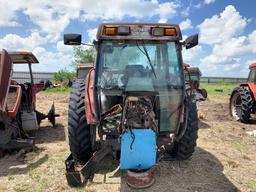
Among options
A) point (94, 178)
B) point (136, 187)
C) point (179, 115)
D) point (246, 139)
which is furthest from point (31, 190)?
point (246, 139)

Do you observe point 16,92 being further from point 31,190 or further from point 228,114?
point 228,114

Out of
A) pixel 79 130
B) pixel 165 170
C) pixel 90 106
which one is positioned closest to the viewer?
pixel 90 106

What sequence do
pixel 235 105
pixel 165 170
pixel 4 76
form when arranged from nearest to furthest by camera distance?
pixel 165 170, pixel 4 76, pixel 235 105

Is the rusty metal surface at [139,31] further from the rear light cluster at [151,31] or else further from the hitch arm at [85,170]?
the hitch arm at [85,170]

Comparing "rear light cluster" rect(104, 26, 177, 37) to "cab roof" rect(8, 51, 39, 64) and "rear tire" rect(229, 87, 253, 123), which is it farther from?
"rear tire" rect(229, 87, 253, 123)

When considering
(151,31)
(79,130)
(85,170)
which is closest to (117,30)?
(151,31)

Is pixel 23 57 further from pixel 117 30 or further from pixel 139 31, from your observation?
pixel 139 31

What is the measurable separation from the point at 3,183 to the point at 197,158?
337 cm

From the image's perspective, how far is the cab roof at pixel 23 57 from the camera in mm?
7416

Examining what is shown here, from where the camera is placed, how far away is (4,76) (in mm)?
6230

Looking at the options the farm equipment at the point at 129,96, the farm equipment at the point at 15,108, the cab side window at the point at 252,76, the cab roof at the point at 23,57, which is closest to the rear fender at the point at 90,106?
the farm equipment at the point at 129,96

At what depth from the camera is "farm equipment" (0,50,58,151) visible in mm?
5961

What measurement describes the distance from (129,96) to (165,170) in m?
1.54

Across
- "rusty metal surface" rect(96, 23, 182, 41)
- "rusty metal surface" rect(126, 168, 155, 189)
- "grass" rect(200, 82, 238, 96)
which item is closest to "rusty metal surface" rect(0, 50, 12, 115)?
"rusty metal surface" rect(96, 23, 182, 41)
